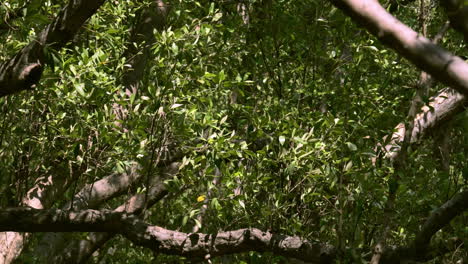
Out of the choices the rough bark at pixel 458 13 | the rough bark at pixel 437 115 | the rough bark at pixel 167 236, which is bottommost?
the rough bark at pixel 458 13

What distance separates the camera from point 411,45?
109cm

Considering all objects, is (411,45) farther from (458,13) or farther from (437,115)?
(437,115)

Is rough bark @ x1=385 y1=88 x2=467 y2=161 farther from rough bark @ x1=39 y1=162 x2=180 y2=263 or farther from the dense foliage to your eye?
rough bark @ x1=39 y1=162 x2=180 y2=263

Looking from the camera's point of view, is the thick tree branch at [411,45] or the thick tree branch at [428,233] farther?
the thick tree branch at [428,233]

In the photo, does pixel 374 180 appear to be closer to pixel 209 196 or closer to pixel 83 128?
pixel 209 196

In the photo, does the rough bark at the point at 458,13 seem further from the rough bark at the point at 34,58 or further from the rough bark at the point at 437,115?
the rough bark at the point at 437,115

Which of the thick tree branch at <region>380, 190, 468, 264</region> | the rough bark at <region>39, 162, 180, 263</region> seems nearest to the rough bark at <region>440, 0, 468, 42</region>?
the thick tree branch at <region>380, 190, 468, 264</region>

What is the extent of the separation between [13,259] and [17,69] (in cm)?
362

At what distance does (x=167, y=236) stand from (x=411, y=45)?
14.8 feet

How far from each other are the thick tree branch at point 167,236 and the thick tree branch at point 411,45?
4241 mm

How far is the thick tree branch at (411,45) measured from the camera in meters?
1.04

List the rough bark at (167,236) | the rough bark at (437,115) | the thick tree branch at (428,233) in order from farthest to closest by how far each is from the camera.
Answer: the rough bark at (437,115) < the rough bark at (167,236) < the thick tree branch at (428,233)

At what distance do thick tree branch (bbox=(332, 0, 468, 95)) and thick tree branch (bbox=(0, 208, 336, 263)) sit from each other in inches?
167

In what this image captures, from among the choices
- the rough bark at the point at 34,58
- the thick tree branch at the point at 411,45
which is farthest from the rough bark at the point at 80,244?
the thick tree branch at the point at 411,45
